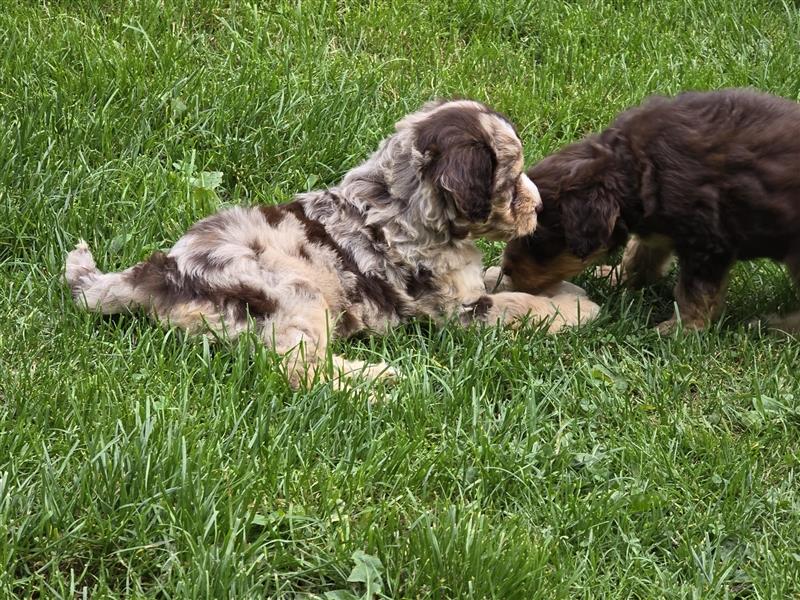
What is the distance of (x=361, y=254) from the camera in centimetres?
561

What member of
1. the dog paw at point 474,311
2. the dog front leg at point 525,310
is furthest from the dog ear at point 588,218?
the dog paw at point 474,311

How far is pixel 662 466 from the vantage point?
15.1 feet

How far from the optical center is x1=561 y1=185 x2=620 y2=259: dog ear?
577 cm

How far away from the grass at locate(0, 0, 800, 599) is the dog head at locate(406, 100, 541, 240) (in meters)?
0.60

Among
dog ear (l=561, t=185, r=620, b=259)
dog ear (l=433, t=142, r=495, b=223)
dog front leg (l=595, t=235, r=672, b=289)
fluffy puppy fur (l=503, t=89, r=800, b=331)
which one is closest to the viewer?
dog ear (l=433, t=142, r=495, b=223)

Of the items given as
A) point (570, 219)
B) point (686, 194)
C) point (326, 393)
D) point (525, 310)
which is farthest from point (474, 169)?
point (326, 393)

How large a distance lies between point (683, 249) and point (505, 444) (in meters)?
1.89

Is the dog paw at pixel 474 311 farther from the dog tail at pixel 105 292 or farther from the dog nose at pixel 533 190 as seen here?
the dog tail at pixel 105 292

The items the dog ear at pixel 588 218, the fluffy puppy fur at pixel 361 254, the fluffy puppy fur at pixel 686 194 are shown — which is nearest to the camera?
the fluffy puppy fur at pixel 361 254

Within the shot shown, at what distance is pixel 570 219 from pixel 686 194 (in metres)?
0.62

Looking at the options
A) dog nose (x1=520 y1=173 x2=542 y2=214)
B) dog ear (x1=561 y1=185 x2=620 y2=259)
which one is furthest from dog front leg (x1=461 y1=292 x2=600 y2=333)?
dog nose (x1=520 y1=173 x2=542 y2=214)

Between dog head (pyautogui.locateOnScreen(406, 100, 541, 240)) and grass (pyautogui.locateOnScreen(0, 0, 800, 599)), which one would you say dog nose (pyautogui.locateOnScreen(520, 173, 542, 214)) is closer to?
dog head (pyautogui.locateOnScreen(406, 100, 541, 240))

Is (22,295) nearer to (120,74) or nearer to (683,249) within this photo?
(120,74)

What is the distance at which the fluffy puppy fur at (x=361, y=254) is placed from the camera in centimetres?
517
